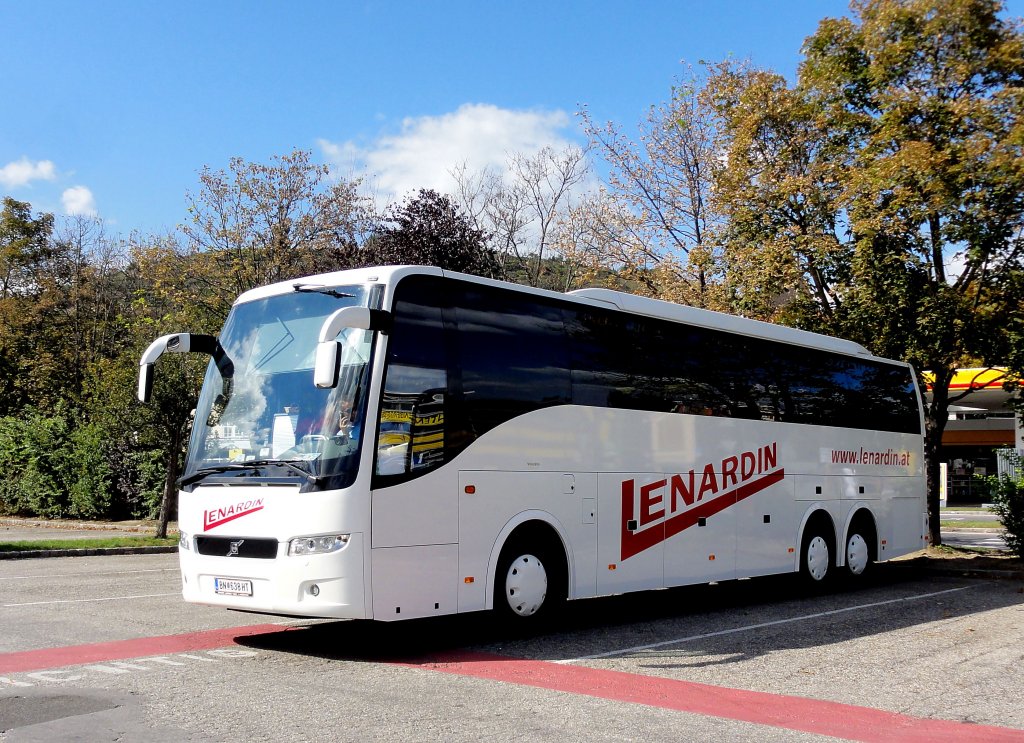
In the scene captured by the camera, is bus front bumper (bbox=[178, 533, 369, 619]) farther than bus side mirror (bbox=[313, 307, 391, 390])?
Yes

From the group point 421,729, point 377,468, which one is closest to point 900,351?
point 377,468

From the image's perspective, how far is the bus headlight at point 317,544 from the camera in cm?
896

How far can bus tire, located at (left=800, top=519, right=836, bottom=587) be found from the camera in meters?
15.8

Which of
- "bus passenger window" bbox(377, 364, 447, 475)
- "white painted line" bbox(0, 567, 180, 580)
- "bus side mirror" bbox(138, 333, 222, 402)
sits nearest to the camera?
"bus passenger window" bbox(377, 364, 447, 475)

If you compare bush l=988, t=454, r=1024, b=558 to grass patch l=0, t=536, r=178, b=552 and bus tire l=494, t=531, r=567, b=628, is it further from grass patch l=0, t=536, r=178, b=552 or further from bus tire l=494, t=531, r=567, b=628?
grass patch l=0, t=536, r=178, b=552

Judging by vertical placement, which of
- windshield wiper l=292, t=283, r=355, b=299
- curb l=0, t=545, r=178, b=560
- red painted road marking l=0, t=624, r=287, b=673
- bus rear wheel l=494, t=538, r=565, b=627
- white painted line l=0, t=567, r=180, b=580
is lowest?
curb l=0, t=545, r=178, b=560

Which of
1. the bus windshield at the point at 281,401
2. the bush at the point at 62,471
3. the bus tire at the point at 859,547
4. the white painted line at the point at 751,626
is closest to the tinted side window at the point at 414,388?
the bus windshield at the point at 281,401

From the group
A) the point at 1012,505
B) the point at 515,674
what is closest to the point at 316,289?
the point at 515,674

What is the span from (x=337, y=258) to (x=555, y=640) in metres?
18.5

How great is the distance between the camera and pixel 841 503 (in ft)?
54.7

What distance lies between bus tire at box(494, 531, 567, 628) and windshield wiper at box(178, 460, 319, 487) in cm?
239

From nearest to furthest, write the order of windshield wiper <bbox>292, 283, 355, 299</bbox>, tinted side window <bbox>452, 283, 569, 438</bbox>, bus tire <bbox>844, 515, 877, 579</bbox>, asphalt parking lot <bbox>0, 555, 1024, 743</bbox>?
asphalt parking lot <bbox>0, 555, 1024, 743</bbox> → windshield wiper <bbox>292, 283, 355, 299</bbox> → tinted side window <bbox>452, 283, 569, 438</bbox> → bus tire <bbox>844, 515, 877, 579</bbox>

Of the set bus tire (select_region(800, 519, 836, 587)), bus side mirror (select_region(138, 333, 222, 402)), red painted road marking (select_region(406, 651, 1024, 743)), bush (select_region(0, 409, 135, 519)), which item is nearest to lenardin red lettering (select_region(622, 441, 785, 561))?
bus tire (select_region(800, 519, 836, 587))

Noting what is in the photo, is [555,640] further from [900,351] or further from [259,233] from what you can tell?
[259,233]
